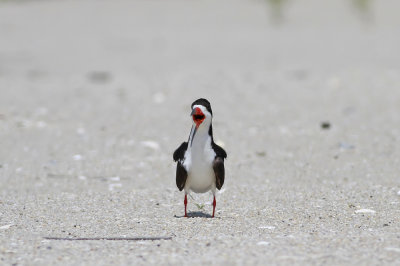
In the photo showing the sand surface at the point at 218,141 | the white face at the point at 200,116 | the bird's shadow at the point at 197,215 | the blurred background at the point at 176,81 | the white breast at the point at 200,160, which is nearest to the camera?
the sand surface at the point at 218,141

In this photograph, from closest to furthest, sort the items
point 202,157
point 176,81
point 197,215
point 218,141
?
point 202,157 < point 197,215 < point 218,141 < point 176,81

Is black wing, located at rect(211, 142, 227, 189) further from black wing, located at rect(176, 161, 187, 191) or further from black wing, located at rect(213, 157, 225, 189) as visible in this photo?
black wing, located at rect(176, 161, 187, 191)

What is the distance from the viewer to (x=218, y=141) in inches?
330

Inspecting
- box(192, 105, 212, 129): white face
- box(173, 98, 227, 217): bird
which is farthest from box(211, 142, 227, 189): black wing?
box(192, 105, 212, 129): white face

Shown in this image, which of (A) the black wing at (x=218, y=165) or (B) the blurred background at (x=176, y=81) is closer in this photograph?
(A) the black wing at (x=218, y=165)

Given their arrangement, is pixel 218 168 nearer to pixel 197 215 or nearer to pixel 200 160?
pixel 200 160

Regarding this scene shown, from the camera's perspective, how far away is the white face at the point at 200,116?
4840mm

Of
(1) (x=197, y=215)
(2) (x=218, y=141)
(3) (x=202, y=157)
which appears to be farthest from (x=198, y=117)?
(2) (x=218, y=141)

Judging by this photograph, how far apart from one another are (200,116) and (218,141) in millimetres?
3510

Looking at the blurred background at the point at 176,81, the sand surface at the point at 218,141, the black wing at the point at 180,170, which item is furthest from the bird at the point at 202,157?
the blurred background at the point at 176,81

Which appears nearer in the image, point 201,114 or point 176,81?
point 201,114

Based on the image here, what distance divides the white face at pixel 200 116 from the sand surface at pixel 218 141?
732mm

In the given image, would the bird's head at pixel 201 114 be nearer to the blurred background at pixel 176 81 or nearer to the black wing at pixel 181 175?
the black wing at pixel 181 175

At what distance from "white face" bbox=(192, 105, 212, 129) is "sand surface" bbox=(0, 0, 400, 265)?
73 centimetres
